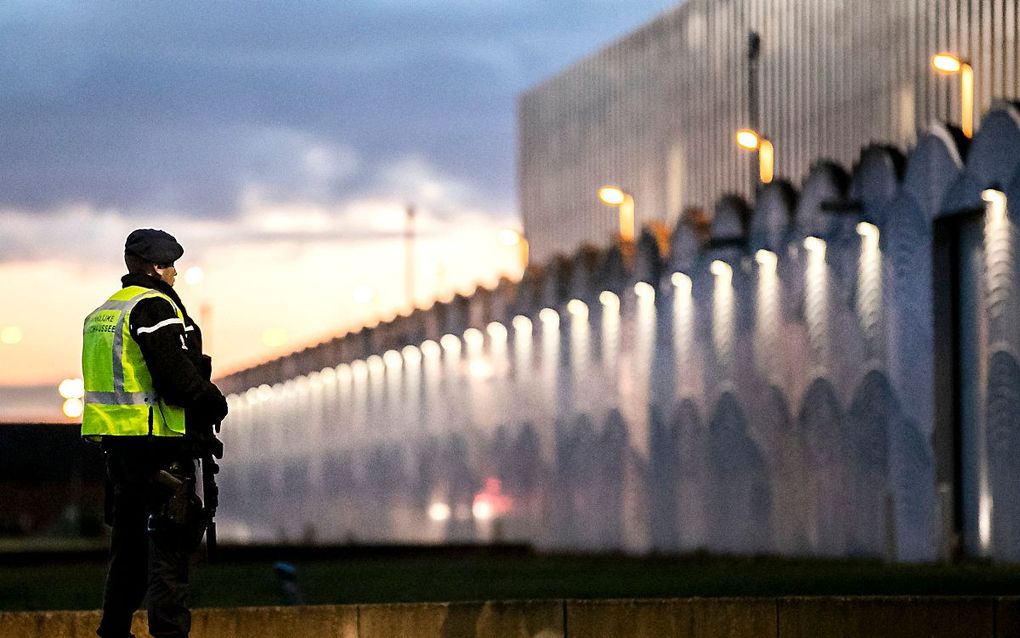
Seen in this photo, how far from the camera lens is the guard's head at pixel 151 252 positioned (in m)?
9.89

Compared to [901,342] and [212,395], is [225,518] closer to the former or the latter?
[901,342]

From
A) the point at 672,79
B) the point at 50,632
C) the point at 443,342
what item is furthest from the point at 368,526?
the point at 50,632

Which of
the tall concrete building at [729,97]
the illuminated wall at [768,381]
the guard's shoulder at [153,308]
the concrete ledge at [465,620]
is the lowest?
the concrete ledge at [465,620]

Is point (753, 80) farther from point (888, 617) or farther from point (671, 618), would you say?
point (671, 618)

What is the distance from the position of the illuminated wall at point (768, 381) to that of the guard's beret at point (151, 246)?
78.6 feet

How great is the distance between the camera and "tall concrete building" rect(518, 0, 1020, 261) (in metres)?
55.0

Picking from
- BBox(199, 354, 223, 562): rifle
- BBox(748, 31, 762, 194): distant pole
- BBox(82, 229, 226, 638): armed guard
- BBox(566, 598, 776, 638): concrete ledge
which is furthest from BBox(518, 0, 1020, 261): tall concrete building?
BBox(82, 229, 226, 638): armed guard

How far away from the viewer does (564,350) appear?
5603 centimetres

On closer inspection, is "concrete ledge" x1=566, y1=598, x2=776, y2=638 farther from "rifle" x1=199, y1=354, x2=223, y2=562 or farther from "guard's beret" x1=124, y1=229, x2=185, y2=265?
"guard's beret" x1=124, y1=229, x2=185, y2=265

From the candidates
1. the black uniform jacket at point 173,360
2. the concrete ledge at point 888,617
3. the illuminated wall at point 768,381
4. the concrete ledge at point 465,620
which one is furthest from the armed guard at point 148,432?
the illuminated wall at point 768,381

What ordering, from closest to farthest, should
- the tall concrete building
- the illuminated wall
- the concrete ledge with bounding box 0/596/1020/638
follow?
1. the concrete ledge with bounding box 0/596/1020/638
2. the illuminated wall
3. the tall concrete building

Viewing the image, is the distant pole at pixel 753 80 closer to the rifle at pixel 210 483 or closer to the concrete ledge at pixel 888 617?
the concrete ledge at pixel 888 617

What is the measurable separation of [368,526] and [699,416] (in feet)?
113

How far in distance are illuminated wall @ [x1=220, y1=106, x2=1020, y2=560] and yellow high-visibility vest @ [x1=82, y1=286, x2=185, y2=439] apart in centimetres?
2409
